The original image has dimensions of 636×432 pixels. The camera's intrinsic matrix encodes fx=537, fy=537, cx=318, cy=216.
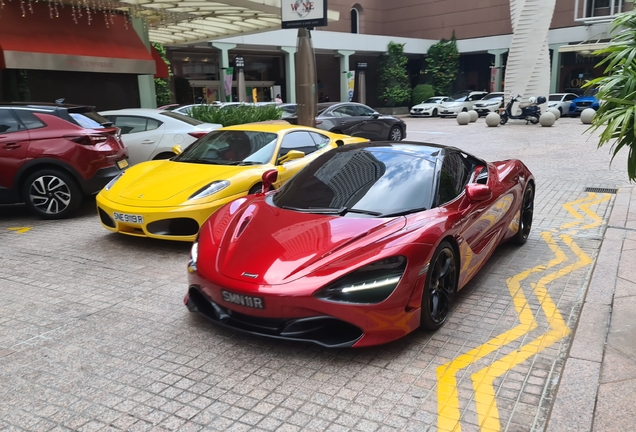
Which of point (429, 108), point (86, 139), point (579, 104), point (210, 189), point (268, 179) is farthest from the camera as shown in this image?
point (429, 108)

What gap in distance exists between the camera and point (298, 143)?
7.51 m

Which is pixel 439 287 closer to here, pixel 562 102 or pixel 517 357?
pixel 517 357

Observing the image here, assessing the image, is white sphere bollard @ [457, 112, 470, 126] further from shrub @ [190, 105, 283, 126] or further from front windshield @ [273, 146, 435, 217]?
front windshield @ [273, 146, 435, 217]

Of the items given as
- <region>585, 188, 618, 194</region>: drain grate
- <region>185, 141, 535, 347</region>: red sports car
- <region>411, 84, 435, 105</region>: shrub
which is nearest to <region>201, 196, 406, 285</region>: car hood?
<region>185, 141, 535, 347</region>: red sports car

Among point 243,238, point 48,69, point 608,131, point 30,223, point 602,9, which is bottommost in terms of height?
point 30,223

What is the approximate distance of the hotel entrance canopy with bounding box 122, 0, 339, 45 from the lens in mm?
13383

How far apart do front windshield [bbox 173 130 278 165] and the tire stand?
340 centimetres

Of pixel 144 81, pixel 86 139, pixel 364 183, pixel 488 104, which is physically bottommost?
pixel 488 104

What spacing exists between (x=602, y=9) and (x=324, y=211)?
41.6m

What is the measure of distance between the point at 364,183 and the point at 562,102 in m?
28.9

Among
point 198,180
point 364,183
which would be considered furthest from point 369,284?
point 198,180

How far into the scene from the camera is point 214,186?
612 cm

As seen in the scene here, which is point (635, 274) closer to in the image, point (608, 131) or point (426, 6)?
point (608, 131)

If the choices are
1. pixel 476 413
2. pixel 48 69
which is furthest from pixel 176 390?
pixel 48 69
